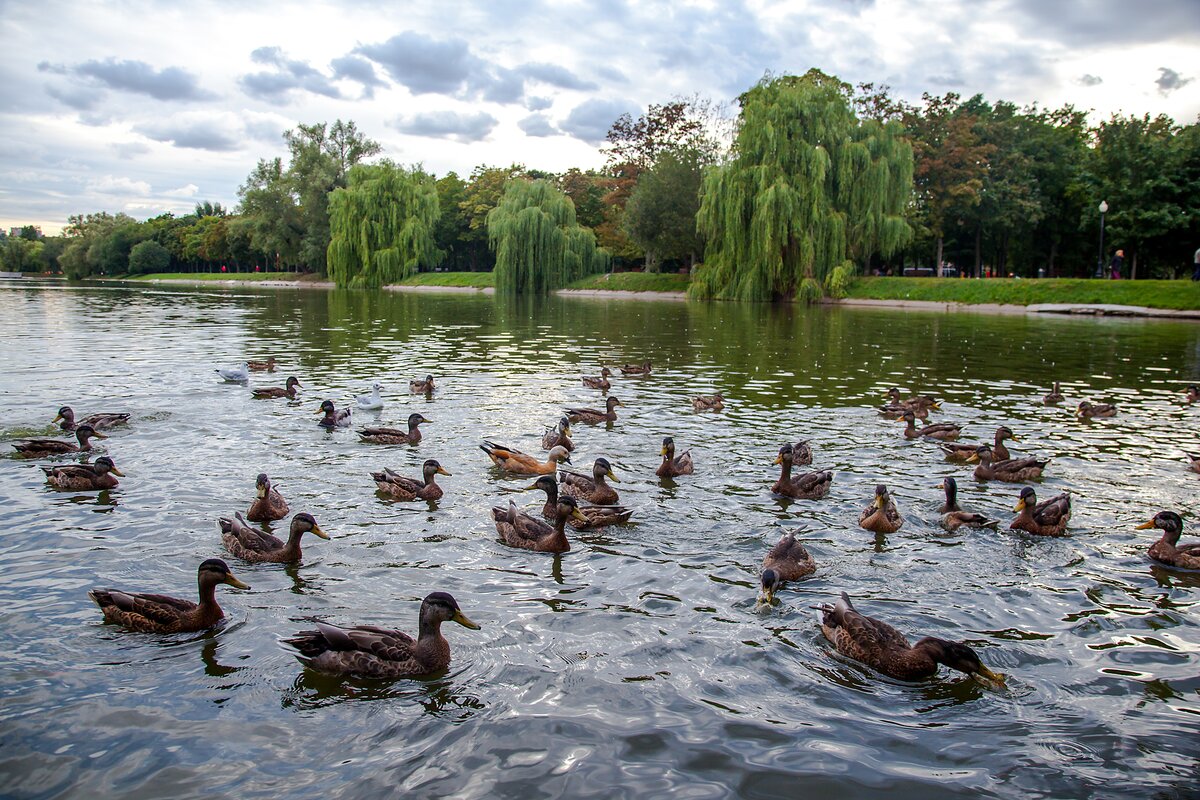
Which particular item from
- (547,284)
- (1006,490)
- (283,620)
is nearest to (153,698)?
(283,620)

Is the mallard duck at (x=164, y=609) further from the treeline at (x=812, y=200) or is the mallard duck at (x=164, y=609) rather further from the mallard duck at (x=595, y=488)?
the treeline at (x=812, y=200)

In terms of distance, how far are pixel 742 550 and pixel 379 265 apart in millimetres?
69933

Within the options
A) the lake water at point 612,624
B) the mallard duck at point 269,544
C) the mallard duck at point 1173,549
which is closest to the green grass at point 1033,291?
the lake water at point 612,624

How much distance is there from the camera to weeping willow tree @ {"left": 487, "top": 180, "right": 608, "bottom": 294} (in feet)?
220

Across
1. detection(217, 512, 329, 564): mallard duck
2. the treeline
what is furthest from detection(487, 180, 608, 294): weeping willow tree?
detection(217, 512, 329, 564): mallard duck

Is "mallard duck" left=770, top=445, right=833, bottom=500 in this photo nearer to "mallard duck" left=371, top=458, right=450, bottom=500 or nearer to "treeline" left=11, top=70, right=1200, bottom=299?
"mallard duck" left=371, top=458, right=450, bottom=500

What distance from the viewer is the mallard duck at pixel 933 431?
14.4 metres

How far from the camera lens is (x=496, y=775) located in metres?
5.08

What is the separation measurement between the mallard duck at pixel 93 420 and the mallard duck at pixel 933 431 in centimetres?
1373

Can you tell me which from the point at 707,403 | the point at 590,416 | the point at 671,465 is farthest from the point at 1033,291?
the point at 671,465

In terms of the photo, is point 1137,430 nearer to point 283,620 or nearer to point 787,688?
point 787,688

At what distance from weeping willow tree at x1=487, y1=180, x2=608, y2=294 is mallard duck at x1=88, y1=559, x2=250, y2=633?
2419 inches

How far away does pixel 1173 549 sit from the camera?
8422mm

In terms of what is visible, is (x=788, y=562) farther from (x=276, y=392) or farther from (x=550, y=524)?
(x=276, y=392)
